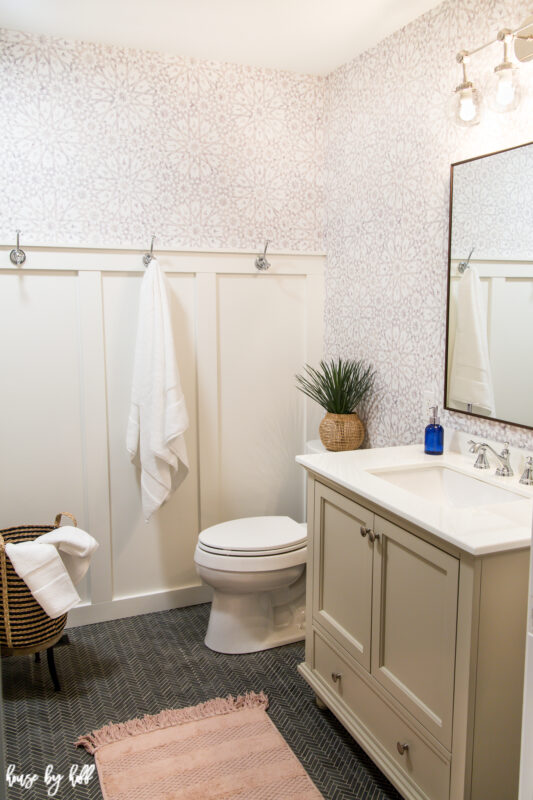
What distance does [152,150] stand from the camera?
282 cm

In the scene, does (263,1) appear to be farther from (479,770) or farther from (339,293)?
(479,770)

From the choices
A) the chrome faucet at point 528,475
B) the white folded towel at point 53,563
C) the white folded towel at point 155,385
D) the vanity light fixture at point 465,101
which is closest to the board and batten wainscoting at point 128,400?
the white folded towel at point 155,385

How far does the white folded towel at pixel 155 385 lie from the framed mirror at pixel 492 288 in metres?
1.14

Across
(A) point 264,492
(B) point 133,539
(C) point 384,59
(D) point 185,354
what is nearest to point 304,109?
(C) point 384,59

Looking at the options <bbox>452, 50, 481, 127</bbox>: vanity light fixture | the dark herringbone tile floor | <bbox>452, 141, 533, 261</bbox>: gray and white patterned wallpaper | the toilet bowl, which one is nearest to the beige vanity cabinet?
the dark herringbone tile floor

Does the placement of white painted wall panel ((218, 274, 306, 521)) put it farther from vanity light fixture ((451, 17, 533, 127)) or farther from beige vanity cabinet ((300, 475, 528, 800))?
vanity light fixture ((451, 17, 533, 127))

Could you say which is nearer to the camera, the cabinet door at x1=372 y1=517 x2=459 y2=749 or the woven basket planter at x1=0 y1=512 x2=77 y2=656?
the cabinet door at x1=372 y1=517 x2=459 y2=749

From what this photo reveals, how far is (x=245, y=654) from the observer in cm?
267

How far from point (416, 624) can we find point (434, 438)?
77 centimetres

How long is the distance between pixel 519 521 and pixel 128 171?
2.13 m

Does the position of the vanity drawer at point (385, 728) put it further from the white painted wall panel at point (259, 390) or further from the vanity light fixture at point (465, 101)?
the vanity light fixture at point (465, 101)

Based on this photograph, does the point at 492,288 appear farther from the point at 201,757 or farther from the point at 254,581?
the point at 201,757

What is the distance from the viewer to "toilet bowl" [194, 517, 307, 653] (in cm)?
258

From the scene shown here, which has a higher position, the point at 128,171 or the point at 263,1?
the point at 263,1
